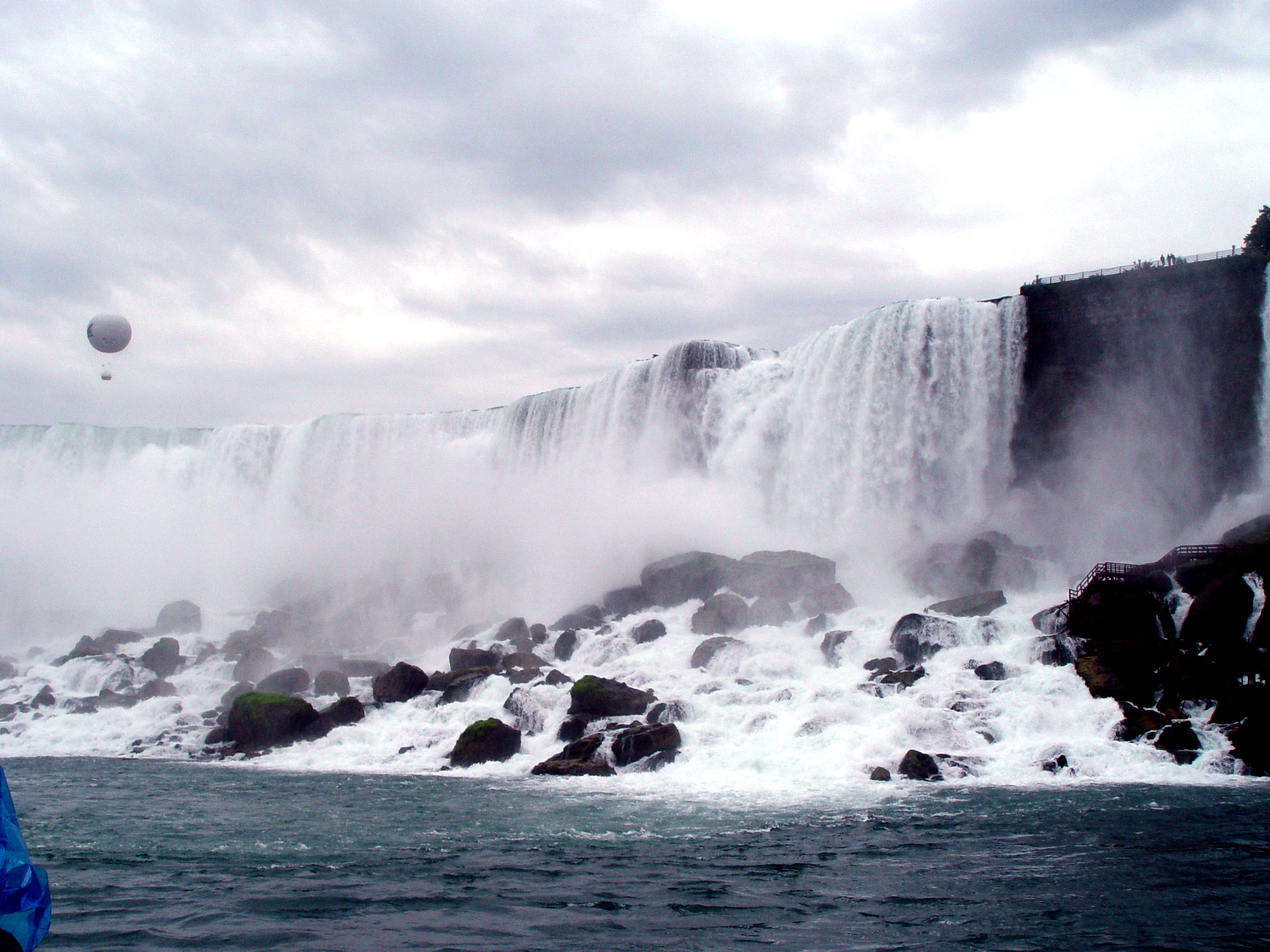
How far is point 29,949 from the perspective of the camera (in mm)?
3469

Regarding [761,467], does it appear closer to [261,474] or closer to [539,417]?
[539,417]

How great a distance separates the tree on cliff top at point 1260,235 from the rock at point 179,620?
136 feet

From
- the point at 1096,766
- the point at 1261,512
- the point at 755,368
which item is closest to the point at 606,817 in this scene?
the point at 1096,766

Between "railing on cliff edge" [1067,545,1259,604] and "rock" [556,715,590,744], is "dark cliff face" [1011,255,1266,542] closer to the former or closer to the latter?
"railing on cliff edge" [1067,545,1259,604]

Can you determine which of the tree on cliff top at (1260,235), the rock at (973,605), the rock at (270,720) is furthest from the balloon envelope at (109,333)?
the tree on cliff top at (1260,235)

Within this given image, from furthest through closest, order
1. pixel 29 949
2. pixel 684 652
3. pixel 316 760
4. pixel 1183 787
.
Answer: pixel 684 652, pixel 316 760, pixel 1183 787, pixel 29 949

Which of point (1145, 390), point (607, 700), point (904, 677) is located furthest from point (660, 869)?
point (1145, 390)

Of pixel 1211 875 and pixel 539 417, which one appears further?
pixel 539 417

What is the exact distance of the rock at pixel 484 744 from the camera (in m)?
20.2

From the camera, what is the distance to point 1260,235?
37156mm

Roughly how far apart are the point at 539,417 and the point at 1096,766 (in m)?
29.5

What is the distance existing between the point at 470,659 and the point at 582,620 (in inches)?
163

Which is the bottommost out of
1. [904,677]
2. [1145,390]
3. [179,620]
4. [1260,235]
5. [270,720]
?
[270,720]

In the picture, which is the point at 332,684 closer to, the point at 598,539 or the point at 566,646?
the point at 566,646
